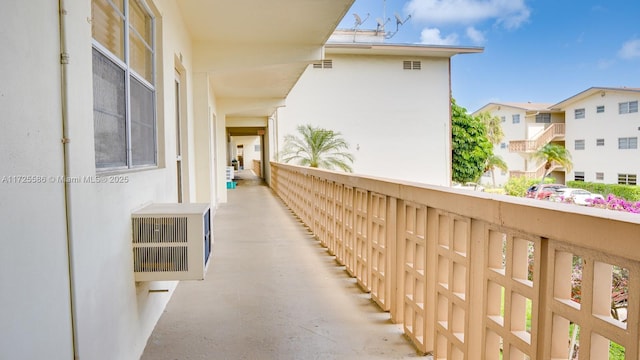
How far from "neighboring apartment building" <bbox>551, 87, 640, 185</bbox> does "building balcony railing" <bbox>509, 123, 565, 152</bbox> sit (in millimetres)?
1262

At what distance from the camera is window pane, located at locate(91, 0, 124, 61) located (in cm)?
205

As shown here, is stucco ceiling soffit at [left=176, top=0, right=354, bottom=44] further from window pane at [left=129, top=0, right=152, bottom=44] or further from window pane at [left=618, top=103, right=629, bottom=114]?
window pane at [left=618, top=103, right=629, bottom=114]

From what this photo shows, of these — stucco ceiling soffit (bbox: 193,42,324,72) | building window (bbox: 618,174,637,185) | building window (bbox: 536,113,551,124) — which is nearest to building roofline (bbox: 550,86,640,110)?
building window (bbox: 536,113,551,124)

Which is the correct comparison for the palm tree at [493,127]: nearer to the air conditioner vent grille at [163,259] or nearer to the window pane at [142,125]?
the window pane at [142,125]

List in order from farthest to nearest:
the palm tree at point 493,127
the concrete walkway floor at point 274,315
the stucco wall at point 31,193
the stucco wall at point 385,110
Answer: the palm tree at point 493,127, the stucco wall at point 385,110, the concrete walkway floor at point 274,315, the stucco wall at point 31,193

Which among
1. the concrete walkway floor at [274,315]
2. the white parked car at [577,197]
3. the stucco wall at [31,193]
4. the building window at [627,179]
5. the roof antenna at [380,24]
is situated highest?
the roof antenna at [380,24]

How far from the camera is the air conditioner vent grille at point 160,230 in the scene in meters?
2.45

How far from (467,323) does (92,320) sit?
5.25 ft

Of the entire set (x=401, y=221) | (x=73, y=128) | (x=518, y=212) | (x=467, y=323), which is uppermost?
(x=73, y=128)

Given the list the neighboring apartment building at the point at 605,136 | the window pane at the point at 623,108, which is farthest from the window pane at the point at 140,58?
the window pane at the point at 623,108

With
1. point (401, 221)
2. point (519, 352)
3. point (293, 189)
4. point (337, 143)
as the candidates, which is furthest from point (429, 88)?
point (519, 352)

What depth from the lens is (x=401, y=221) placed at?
282 centimetres

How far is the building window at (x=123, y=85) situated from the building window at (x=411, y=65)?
16.5 metres

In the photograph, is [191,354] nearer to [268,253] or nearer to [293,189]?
[268,253]
